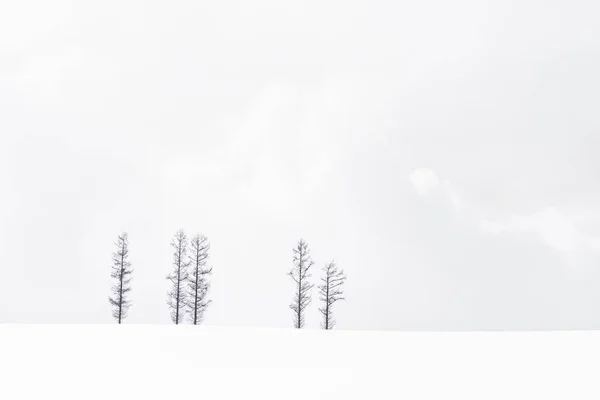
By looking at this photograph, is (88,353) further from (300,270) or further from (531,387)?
(300,270)

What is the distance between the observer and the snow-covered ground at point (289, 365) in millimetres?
14766

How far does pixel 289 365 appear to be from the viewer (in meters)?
18.6

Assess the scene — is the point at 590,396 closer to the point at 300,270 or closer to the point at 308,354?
the point at 308,354

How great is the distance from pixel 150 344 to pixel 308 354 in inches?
299

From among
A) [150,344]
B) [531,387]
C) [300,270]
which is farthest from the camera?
[300,270]

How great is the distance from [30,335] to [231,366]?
42.0 ft

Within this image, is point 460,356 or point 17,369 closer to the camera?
point 17,369

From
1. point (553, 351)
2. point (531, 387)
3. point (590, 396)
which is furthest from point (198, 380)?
point (553, 351)

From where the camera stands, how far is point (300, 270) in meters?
39.5

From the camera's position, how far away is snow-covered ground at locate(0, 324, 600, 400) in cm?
1477

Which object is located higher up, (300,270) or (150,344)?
(300,270)

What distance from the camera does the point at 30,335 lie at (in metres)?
24.3

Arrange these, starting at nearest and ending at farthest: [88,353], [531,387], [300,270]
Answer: [531,387] → [88,353] → [300,270]

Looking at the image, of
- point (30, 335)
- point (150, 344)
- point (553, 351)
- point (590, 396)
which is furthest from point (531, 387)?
point (30, 335)
